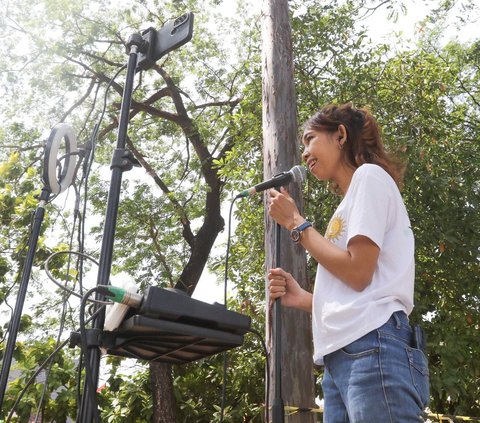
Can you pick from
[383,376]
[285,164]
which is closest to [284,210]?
[383,376]

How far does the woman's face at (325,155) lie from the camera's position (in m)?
1.72

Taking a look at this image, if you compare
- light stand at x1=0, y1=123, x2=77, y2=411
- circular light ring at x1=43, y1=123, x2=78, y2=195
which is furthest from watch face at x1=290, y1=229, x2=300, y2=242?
circular light ring at x1=43, y1=123, x2=78, y2=195

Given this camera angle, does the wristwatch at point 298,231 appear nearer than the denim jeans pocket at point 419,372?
No

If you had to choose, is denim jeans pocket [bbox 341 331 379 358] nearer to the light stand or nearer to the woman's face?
the woman's face

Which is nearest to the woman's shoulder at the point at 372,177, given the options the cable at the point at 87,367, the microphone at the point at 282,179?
the microphone at the point at 282,179

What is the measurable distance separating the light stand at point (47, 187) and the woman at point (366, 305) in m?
1.18

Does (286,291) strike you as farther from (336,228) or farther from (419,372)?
(419,372)

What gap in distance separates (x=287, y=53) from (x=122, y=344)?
3.19 meters

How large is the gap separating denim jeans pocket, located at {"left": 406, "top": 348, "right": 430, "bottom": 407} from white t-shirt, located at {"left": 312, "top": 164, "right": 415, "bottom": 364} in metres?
0.11

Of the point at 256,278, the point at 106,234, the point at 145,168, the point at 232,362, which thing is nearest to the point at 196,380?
the point at 232,362

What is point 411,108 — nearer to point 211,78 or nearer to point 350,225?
point 350,225

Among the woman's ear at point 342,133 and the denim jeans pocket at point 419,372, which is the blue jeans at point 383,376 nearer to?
the denim jeans pocket at point 419,372

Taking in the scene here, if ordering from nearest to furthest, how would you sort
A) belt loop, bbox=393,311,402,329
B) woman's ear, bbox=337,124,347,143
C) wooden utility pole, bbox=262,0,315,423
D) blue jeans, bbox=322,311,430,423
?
blue jeans, bbox=322,311,430,423 → belt loop, bbox=393,311,402,329 → woman's ear, bbox=337,124,347,143 → wooden utility pole, bbox=262,0,315,423

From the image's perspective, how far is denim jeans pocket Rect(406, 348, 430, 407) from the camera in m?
1.35
